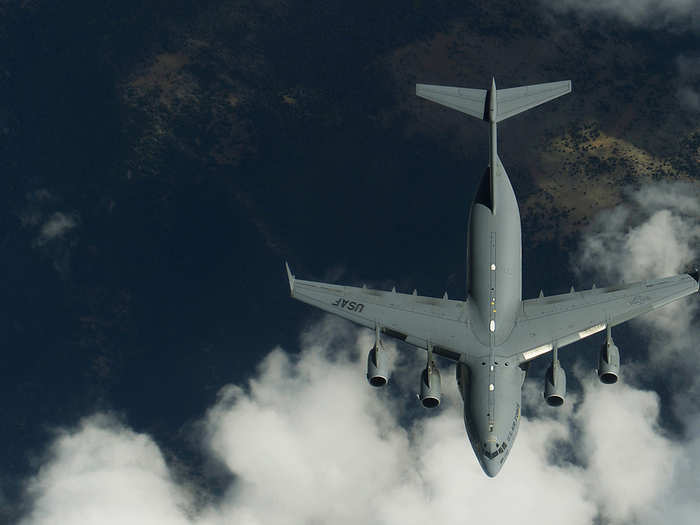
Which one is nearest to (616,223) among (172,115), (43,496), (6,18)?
(172,115)

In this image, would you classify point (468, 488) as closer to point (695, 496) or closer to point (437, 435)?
point (437, 435)

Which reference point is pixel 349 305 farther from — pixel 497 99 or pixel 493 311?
pixel 497 99

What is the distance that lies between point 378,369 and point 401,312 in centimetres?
742

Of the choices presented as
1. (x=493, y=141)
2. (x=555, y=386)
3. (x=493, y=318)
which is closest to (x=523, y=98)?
(x=493, y=141)

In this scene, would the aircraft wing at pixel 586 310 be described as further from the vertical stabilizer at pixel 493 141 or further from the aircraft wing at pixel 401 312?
the vertical stabilizer at pixel 493 141

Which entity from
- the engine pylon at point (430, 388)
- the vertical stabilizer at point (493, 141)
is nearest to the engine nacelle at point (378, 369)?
the engine pylon at point (430, 388)

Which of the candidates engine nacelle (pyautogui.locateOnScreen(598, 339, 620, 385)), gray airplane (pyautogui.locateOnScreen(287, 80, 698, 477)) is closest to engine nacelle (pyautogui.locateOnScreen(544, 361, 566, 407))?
gray airplane (pyautogui.locateOnScreen(287, 80, 698, 477))

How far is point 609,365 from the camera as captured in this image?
277ft

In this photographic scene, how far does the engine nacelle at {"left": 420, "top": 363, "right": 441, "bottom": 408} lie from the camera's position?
83.8 meters

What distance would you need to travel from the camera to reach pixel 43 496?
12369 cm

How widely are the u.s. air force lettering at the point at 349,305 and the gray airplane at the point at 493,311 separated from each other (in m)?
0.09

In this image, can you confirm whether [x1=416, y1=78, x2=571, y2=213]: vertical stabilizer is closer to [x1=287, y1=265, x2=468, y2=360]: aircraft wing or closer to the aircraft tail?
the aircraft tail

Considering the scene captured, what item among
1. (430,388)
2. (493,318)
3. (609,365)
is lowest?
(430,388)

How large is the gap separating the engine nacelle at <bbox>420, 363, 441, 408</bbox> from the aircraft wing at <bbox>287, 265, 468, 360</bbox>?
3.41 meters
